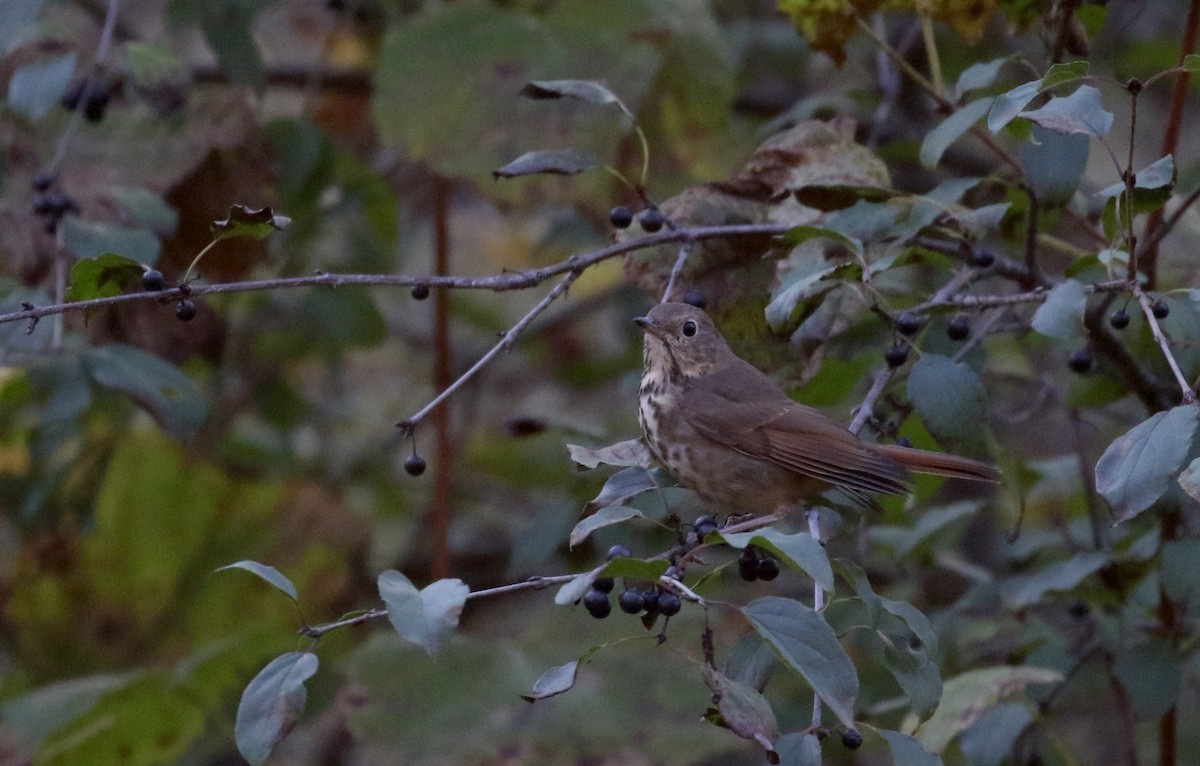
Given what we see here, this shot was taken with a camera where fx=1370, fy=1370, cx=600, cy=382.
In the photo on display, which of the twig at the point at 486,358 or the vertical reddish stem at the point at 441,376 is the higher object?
the twig at the point at 486,358

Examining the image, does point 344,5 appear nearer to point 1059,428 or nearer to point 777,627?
point 777,627

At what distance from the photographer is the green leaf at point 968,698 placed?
2828mm

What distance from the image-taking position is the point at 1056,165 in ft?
8.61

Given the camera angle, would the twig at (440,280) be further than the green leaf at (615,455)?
No

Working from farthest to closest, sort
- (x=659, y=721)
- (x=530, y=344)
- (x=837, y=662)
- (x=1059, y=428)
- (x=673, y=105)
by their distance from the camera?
(x=1059, y=428), (x=530, y=344), (x=673, y=105), (x=659, y=721), (x=837, y=662)

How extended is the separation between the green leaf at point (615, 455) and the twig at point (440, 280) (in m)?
0.31

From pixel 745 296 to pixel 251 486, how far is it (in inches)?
114

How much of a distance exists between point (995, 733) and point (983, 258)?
1.07 m

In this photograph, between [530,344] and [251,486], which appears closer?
[251,486]

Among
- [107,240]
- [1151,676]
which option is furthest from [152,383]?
[1151,676]

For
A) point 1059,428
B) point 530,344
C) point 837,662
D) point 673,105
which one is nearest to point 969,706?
point 837,662

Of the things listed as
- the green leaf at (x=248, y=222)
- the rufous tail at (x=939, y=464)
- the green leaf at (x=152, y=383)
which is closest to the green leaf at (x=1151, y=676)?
the rufous tail at (x=939, y=464)

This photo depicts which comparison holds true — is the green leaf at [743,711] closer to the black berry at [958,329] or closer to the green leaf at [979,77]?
the black berry at [958,329]

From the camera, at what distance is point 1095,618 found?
3.56 metres
